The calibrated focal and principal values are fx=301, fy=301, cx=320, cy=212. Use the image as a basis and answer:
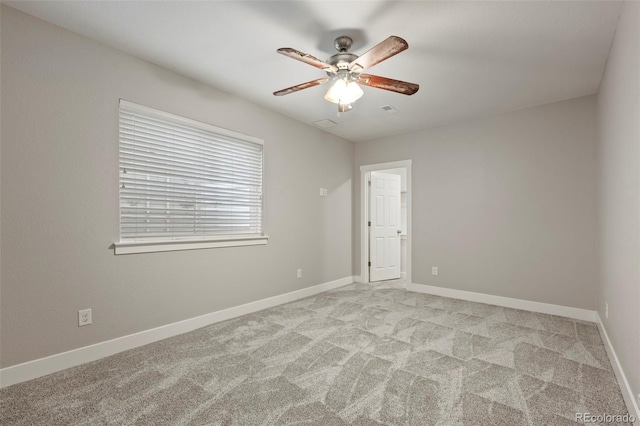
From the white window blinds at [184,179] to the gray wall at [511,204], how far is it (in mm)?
2665

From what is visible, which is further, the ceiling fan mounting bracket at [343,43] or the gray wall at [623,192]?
the ceiling fan mounting bracket at [343,43]

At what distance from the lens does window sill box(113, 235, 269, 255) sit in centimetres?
267

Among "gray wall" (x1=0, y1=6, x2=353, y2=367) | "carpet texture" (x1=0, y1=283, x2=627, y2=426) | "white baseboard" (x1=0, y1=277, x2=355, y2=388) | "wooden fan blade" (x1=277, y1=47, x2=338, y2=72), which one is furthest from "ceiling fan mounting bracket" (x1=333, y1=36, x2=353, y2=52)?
"white baseboard" (x1=0, y1=277, x2=355, y2=388)

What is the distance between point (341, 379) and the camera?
2.18m

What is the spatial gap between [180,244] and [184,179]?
0.67 m

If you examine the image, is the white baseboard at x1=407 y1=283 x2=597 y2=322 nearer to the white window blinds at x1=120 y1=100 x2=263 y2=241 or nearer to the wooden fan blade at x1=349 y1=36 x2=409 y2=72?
the white window blinds at x1=120 y1=100 x2=263 y2=241

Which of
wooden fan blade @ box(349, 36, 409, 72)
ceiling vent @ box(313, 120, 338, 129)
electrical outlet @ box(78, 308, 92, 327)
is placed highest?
ceiling vent @ box(313, 120, 338, 129)

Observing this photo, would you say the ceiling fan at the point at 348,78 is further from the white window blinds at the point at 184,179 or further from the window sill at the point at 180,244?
the window sill at the point at 180,244

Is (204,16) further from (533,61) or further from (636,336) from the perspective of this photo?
(636,336)

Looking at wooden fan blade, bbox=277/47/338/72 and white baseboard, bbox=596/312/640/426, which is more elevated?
wooden fan blade, bbox=277/47/338/72

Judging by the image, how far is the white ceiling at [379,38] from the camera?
81.8 inches

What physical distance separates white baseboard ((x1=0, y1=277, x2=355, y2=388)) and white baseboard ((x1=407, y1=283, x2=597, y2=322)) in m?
2.33

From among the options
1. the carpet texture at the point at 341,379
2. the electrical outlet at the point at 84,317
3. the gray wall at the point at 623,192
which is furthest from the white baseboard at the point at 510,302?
the electrical outlet at the point at 84,317

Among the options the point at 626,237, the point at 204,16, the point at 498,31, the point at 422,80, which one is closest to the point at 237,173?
the point at 204,16
